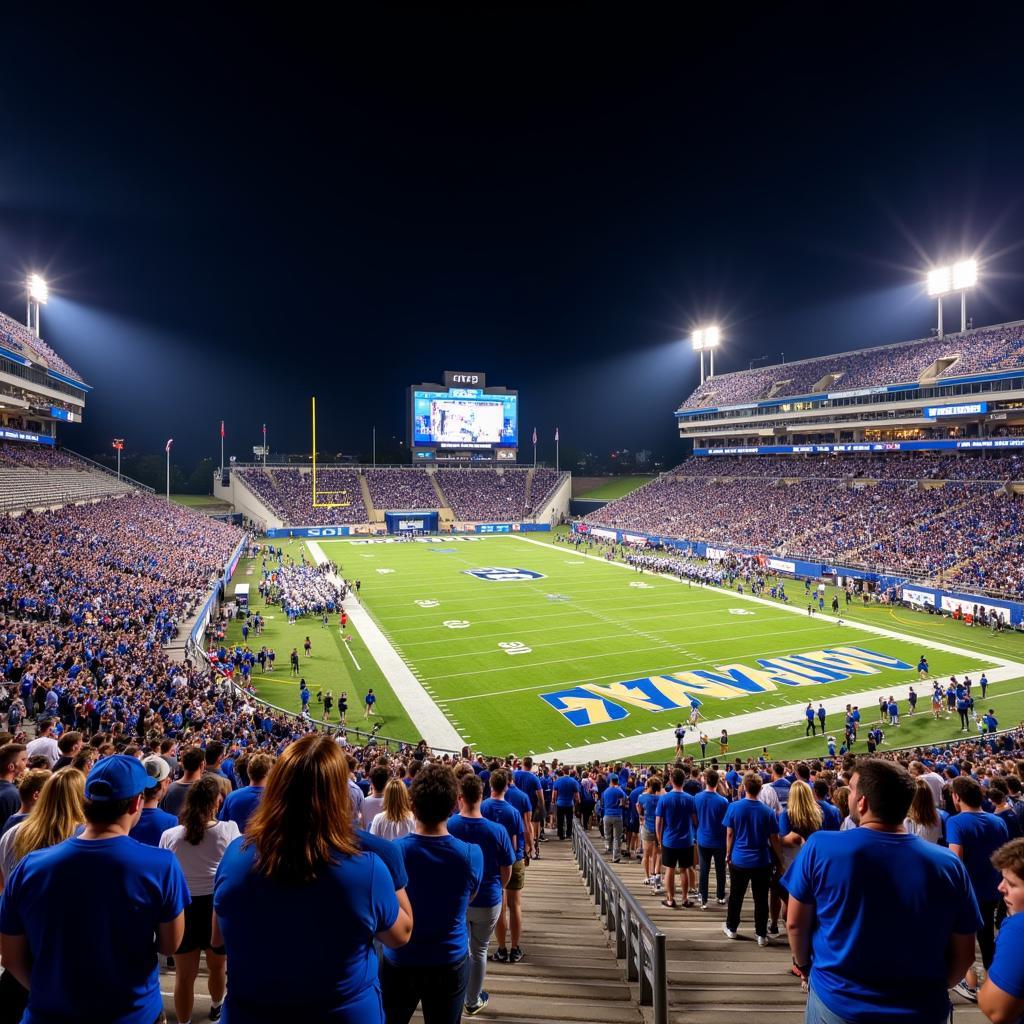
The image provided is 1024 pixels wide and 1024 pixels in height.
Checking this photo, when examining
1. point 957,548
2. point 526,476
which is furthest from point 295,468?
point 957,548

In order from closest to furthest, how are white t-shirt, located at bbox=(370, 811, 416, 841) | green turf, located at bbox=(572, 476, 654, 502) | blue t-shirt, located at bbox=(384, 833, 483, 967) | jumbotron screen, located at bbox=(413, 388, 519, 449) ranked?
blue t-shirt, located at bbox=(384, 833, 483, 967)
white t-shirt, located at bbox=(370, 811, 416, 841)
jumbotron screen, located at bbox=(413, 388, 519, 449)
green turf, located at bbox=(572, 476, 654, 502)

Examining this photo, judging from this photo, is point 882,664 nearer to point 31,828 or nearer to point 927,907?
point 927,907

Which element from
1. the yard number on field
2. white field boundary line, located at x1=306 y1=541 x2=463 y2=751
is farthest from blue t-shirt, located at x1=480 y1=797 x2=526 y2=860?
the yard number on field

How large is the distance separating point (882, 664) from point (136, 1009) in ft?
88.3

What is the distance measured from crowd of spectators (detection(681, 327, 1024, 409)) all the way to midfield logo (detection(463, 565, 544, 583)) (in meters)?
31.8

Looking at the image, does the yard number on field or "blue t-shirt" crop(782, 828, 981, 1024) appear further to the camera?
the yard number on field

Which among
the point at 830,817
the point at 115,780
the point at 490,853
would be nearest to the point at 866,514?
the point at 830,817

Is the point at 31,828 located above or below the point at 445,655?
above

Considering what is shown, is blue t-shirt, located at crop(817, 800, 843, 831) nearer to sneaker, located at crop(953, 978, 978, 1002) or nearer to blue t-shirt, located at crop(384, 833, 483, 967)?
sneaker, located at crop(953, 978, 978, 1002)

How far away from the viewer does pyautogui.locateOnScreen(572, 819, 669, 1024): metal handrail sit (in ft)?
11.8

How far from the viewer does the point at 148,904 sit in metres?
2.50

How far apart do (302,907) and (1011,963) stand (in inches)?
98.5

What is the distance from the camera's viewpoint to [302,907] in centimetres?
213

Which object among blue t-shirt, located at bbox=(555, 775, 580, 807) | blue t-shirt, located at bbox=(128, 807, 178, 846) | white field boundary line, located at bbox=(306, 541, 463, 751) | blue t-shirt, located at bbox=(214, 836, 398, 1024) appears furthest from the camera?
white field boundary line, located at bbox=(306, 541, 463, 751)
